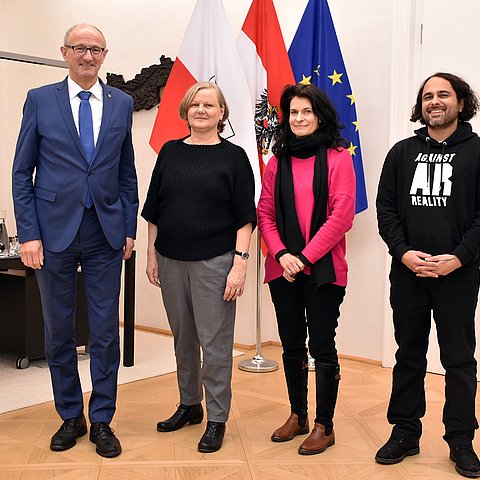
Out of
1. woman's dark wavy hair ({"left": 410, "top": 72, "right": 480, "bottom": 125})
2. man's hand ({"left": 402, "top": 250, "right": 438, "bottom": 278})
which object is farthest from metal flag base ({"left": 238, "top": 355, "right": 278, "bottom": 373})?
woman's dark wavy hair ({"left": 410, "top": 72, "right": 480, "bottom": 125})

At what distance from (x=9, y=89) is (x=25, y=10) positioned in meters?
0.73

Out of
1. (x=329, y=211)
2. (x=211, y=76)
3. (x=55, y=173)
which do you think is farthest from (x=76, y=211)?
(x=211, y=76)

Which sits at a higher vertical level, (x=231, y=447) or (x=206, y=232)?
(x=206, y=232)

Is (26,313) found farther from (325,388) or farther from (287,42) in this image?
(287,42)

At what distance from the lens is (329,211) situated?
2.57 m

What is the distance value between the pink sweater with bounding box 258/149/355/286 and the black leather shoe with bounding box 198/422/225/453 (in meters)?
A: 0.61

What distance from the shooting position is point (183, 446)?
268 cm

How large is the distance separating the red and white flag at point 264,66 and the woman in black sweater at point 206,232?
1164mm

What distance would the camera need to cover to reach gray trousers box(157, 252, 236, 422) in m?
2.62

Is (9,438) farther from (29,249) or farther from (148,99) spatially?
(148,99)

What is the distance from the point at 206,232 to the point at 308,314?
0.50 meters

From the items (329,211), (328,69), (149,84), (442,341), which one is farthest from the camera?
(149,84)

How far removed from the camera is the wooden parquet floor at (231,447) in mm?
2428

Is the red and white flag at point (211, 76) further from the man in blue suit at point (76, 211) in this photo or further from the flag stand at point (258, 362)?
the man in blue suit at point (76, 211)
